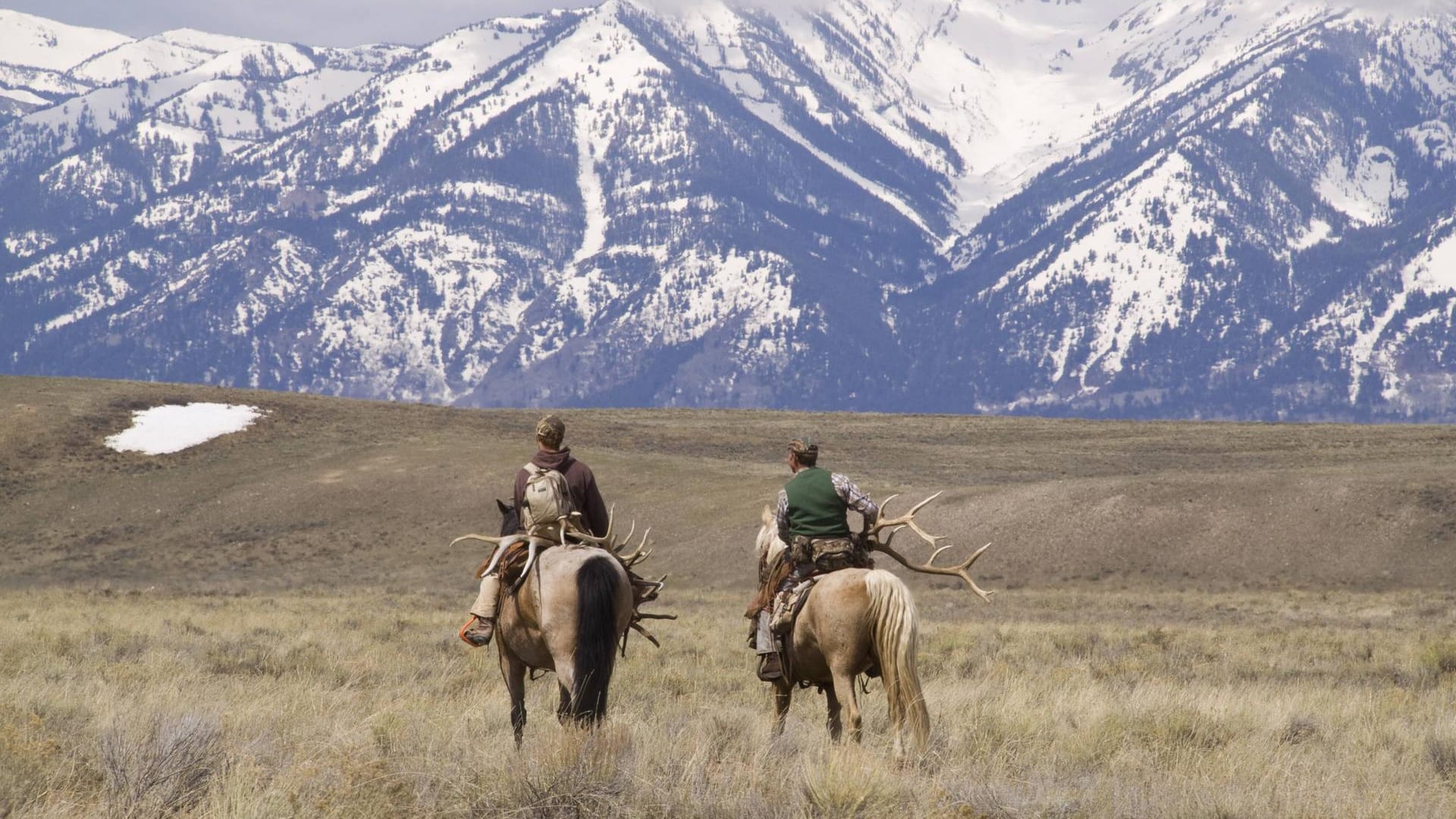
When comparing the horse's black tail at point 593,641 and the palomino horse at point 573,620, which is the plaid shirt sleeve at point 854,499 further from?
the horse's black tail at point 593,641

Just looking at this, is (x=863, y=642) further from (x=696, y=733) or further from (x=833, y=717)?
(x=696, y=733)

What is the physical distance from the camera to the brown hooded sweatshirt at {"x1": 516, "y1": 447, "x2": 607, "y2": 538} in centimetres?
1095

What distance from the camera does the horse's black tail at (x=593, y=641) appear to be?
9906 mm

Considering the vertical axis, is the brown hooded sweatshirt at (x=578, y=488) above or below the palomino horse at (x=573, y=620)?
above

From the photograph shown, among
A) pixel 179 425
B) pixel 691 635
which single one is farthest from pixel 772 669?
pixel 179 425

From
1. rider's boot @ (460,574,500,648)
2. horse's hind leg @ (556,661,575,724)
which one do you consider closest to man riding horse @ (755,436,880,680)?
horse's hind leg @ (556,661,575,724)

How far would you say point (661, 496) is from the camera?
5072 cm

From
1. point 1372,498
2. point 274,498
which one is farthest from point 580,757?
point 274,498

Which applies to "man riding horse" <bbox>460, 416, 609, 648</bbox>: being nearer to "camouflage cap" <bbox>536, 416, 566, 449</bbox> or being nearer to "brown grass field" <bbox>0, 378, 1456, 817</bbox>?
"camouflage cap" <bbox>536, 416, 566, 449</bbox>

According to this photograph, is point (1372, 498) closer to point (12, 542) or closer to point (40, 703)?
point (40, 703)

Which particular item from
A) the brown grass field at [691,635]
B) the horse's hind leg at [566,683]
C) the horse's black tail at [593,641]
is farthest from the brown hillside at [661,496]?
the horse's hind leg at [566,683]

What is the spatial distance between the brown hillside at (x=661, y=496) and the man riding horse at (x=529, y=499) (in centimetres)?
2903

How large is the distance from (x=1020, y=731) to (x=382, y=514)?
4178 cm

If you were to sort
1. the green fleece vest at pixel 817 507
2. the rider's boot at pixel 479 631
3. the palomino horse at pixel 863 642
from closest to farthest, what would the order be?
1. the palomino horse at pixel 863 642
2. the rider's boot at pixel 479 631
3. the green fleece vest at pixel 817 507
